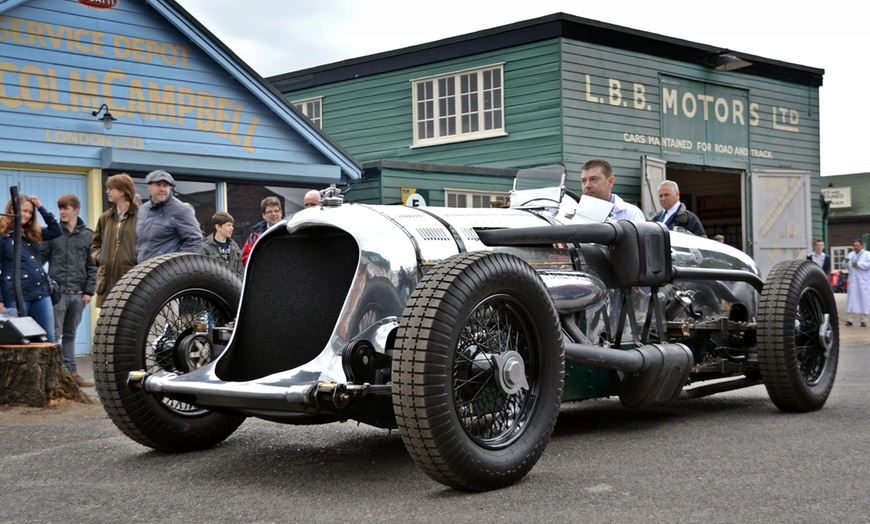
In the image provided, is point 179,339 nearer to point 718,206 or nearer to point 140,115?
point 140,115

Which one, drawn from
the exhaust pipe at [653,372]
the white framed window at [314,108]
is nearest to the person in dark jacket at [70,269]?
the exhaust pipe at [653,372]

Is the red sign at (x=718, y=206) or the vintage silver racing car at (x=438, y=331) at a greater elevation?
the red sign at (x=718, y=206)

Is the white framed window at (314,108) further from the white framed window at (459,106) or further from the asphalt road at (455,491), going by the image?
the asphalt road at (455,491)

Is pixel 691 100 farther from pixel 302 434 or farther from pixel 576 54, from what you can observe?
pixel 302 434

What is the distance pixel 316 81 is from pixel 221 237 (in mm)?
12692

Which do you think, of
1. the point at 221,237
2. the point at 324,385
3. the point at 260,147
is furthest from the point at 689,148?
the point at 324,385

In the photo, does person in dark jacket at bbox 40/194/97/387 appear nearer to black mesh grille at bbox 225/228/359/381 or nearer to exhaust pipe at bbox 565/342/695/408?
black mesh grille at bbox 225/228/359/381

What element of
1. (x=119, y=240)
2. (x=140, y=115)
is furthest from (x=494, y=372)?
(x=140, y=115)

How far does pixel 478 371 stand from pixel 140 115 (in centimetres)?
951

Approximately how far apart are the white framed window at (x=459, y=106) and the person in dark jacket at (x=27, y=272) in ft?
38.2

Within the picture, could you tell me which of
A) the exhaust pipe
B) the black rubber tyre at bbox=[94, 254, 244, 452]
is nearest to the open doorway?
the exhaust pipe

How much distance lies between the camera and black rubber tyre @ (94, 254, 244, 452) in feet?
16.2

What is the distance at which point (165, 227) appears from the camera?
7613 millimetres

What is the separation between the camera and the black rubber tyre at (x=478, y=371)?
3957 mm
